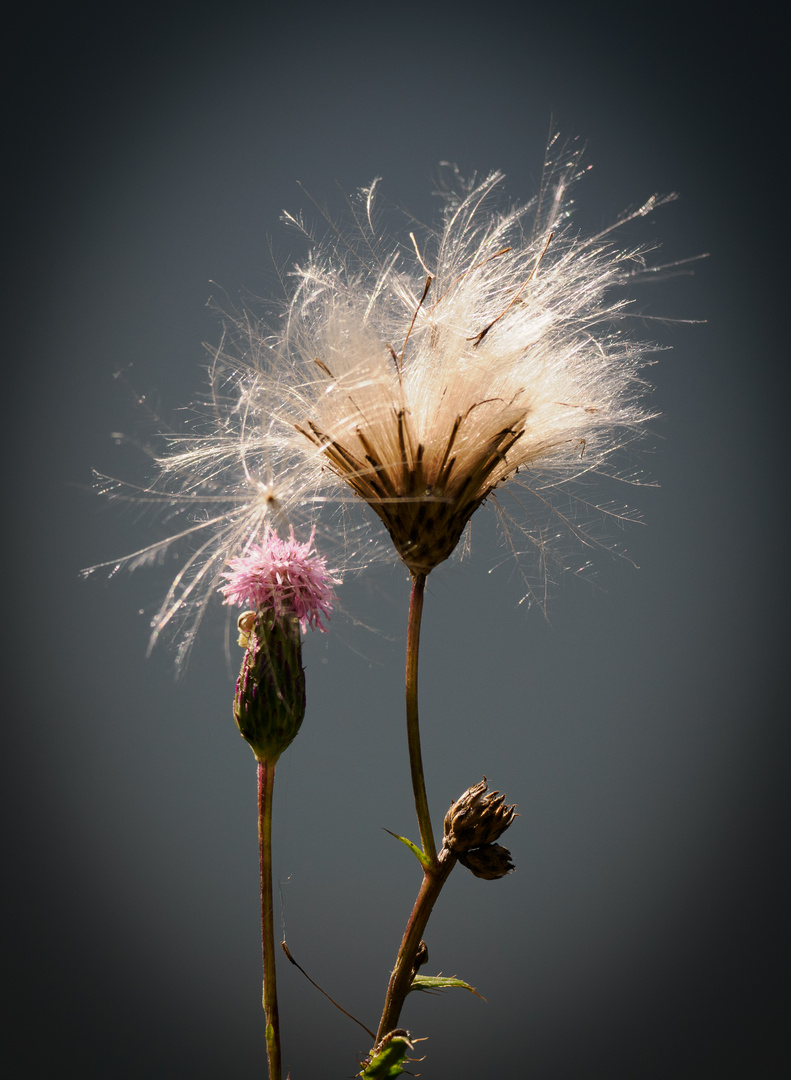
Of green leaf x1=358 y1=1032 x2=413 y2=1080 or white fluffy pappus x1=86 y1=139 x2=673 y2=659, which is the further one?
white fluffy pappus x1=86 y1=139 x2=673 y2=659

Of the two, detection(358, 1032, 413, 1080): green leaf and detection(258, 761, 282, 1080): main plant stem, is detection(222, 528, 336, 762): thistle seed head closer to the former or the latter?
detection(258, 761, 282, 1080): main plant stem

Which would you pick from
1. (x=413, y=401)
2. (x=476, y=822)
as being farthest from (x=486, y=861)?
(x=413, y=401)

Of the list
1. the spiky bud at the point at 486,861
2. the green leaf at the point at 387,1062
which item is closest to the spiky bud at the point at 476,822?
the spiky bud at the point at 486,861

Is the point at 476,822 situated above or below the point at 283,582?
below

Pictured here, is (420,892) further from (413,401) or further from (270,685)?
(413,401)

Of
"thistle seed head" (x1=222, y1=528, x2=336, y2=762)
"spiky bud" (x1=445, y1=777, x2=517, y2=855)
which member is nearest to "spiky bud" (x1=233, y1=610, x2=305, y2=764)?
"thistle seed head" (x1=222, y1=528, x2=336, y2=762)

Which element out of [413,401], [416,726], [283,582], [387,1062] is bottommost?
[387,1062]

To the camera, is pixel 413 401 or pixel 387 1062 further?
pixel 413 401
